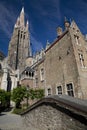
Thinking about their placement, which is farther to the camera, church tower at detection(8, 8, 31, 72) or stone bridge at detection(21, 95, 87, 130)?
church tower at detection(8, 8, 31, 72)

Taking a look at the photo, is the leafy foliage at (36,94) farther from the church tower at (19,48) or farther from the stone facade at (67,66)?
the church tower at (19,48)

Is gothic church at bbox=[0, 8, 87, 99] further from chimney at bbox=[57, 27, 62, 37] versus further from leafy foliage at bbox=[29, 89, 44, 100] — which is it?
leafy foliage at bbox=[29, 89, 44, 100]

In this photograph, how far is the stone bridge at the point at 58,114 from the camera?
402 cm

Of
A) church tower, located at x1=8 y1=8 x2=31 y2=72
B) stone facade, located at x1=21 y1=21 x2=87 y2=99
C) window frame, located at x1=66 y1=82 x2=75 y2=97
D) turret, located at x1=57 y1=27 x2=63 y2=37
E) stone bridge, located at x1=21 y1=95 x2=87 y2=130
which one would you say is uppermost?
church tower, located at x1=8 y1=8 x2=31 y2=72

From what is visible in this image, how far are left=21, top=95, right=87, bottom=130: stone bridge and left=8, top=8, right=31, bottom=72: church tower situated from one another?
46053 mm

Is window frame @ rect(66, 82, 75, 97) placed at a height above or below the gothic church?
below

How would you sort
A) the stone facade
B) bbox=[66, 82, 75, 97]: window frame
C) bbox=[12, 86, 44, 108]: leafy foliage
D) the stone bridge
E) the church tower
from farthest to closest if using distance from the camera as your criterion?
the church tower
bbox=[12, 86, 44, 108]: leafy foliage
bbox=[66, 82, 75, 97]: window frame
the stone facade
the stone bridge

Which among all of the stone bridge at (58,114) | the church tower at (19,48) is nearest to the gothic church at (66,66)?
the stone bridge at (58,114)

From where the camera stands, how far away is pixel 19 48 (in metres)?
60.1

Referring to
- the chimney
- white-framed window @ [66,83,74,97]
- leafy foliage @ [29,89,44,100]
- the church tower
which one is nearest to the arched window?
white-framed window @ [66,83,74,97]

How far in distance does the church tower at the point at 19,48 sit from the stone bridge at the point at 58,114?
46053 millimetres

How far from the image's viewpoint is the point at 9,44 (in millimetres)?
62156

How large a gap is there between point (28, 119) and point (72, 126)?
4723 mm

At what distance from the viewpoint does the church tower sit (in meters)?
55.0
